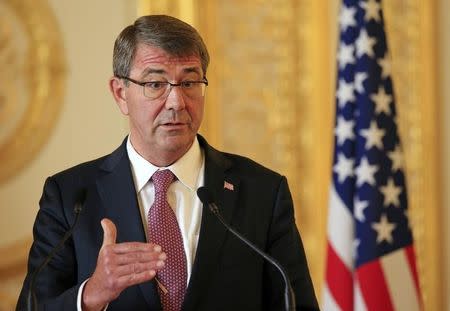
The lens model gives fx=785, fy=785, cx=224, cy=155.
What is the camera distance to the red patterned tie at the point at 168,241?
6.63 feet

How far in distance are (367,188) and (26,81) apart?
65.5 inches

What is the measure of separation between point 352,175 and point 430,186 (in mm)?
1527

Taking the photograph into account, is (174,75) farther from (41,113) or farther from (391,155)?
(41,113)

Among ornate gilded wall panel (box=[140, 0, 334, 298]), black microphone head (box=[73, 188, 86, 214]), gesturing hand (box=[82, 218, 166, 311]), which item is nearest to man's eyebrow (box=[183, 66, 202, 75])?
black microphone head (box=[73, 188, 86, 214])

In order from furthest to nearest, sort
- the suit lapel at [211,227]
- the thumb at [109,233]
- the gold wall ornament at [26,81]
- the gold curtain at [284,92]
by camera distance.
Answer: the gold curtain at [284,92]
the gold wall ornament at [26,81]
the suit lapel at [211,227]
the thumb at [109,233]

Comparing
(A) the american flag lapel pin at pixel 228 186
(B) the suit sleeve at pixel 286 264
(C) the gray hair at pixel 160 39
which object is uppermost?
(C) the gray hair at pixel 160 39

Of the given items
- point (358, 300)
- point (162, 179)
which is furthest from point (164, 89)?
point (358, 300)

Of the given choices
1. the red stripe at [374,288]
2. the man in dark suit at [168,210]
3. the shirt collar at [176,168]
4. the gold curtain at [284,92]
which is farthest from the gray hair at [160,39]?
the gold curtain at [284,92]

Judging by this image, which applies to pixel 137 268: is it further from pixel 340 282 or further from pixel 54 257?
pixel 340 282

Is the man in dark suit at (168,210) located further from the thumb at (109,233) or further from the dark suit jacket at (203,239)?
the thumb at (109,233)

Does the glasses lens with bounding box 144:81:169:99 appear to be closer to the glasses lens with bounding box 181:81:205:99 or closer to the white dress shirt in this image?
the glasses lens with bounding box 181:81:205:99

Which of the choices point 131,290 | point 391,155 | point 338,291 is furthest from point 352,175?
point 131,290

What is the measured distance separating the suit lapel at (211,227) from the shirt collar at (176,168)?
40 millimetres

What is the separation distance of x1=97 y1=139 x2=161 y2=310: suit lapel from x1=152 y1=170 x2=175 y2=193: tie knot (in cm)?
6
